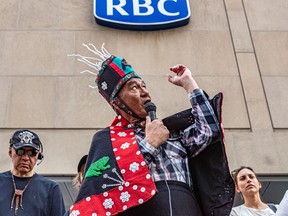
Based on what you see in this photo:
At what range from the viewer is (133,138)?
202cm

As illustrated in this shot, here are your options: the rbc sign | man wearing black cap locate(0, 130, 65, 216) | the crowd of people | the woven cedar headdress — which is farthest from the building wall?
the crowd of people

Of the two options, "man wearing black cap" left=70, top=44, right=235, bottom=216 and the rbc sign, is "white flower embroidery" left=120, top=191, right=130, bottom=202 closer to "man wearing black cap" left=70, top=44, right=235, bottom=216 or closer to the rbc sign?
"man wearing black cap" left=70, top=44, right=235, bottom=216

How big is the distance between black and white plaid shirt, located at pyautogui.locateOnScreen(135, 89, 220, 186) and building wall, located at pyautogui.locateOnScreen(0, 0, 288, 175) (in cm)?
339

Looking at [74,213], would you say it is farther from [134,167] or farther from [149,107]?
[149,107]

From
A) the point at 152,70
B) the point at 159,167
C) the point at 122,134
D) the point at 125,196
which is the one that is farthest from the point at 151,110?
the point at 152,70

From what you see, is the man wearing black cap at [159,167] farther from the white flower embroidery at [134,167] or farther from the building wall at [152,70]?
the building wall at [152,70]

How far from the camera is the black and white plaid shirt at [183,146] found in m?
1.92

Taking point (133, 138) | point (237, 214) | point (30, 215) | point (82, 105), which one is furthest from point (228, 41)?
point (133, 138)

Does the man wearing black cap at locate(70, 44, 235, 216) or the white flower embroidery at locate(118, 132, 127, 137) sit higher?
the white flower embroidery at locate(118, 132, 127, 137)

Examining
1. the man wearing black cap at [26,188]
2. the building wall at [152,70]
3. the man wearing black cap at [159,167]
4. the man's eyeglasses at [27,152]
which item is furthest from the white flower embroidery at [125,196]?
the building wall at [152,70]

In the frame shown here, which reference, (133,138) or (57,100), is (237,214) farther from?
(57,100)

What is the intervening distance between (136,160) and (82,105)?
3921 mm

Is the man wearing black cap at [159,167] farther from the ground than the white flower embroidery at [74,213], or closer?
farther from the ground

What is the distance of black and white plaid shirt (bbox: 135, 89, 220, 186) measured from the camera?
1.92 m
